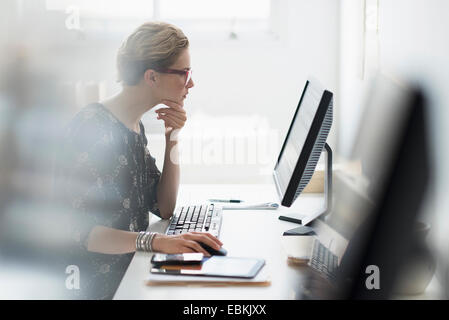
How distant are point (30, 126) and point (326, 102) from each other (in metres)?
1.88

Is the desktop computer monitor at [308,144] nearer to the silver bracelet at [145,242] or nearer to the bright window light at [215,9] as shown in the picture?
the silver bracelet at [145,242]

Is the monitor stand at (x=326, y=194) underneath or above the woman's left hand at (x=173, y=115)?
underneath

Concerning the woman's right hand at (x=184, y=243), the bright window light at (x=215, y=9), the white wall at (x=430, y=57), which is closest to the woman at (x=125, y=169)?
the woman's right hand at (x=184, y=243)

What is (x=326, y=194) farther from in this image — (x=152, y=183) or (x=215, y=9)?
(x=215, y=9)

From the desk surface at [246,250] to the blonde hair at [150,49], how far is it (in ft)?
1.51

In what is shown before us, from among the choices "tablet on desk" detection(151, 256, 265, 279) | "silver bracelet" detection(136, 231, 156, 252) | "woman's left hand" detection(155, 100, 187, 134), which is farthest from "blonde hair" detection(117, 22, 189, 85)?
"tablet on desk" detection(151, 256, 265, 279)

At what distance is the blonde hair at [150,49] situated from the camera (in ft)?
5.06

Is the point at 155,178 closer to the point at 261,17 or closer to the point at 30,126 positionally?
the point at 30,126

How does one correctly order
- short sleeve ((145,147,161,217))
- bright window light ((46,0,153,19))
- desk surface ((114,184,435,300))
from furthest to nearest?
1. bright window light ((46,0,153,19))
2. short sleeve ((145,147,161,217))
3. desk surface ((114,184,435,300))

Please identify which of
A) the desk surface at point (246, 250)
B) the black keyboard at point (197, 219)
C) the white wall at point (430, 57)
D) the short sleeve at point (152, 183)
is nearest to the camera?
the desk surface at point (246, 250)

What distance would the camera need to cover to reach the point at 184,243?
1.23 meters

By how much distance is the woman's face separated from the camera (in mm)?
1573

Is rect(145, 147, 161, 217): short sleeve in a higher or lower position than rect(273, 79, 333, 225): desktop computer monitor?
lower

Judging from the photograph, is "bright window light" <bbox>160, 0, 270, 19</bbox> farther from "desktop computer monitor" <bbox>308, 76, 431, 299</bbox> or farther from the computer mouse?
the computer mouse
